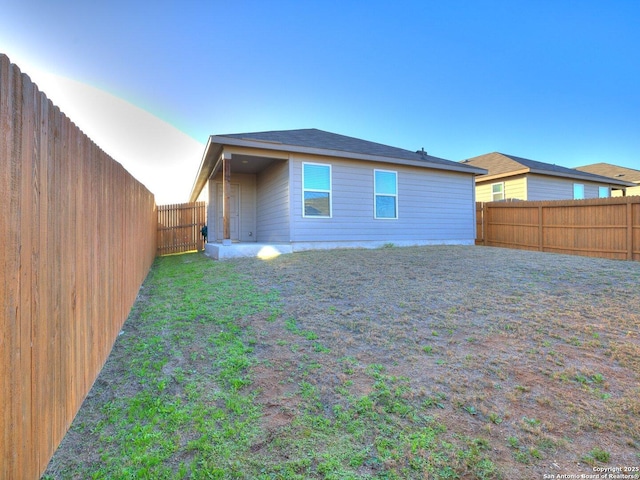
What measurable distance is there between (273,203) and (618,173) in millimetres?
24608

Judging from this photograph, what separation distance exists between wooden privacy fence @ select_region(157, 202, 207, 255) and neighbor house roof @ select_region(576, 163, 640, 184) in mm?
24494

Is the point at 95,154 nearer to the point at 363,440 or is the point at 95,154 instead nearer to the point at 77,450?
the point at 77,450

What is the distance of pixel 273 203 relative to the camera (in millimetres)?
10617

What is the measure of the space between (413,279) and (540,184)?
13380 millimetres

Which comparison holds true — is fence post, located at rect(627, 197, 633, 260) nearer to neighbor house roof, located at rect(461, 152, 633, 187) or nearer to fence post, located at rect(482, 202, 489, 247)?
fence post, located at rect(482, 202, 489, 247)

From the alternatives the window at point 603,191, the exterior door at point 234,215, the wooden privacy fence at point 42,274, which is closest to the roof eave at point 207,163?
the exterior door at point 234,215

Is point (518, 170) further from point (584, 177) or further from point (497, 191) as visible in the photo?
point (584, 177)

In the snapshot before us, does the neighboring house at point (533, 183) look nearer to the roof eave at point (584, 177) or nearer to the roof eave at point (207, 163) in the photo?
the roof eave at point (584, 177)

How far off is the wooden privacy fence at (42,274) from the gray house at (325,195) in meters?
6.25

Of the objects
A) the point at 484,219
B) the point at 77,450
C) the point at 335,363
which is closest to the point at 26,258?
the point at 77,450

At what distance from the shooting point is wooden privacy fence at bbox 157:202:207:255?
13.0 m

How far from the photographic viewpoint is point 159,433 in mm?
2014

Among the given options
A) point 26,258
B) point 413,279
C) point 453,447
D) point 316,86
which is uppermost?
point 316,86

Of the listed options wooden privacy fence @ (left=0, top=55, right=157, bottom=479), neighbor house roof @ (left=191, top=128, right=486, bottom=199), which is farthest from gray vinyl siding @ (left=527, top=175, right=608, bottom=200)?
wooden privacy fence @ (left=0, top=55, right=157, bottom=479)
